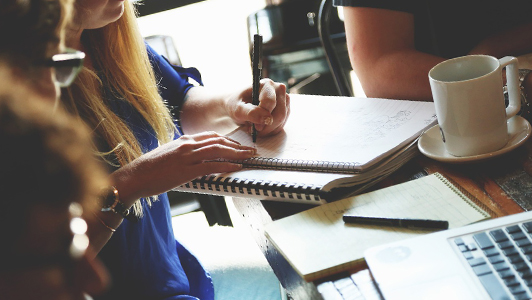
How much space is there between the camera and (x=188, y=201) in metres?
2.17

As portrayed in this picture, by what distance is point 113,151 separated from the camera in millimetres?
985

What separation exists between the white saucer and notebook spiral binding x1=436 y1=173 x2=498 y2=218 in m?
0.04

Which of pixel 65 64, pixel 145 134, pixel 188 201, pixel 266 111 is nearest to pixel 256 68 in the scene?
pixel 266 111

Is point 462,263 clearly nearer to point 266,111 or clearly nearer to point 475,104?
point 475,104

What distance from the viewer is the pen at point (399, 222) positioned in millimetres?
583

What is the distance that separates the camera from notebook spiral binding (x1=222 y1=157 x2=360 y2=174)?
0.73 metres

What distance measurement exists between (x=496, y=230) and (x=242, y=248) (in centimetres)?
69

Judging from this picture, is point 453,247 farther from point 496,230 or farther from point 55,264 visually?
point 55,264

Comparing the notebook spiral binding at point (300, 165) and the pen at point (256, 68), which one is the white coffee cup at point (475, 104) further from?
the pen at point (256, 68)

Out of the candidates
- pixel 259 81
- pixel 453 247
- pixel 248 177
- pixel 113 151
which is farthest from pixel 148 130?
pixel 453 247

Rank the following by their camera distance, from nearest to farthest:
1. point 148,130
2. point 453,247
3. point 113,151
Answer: point 453,247 → point 113,151 → point 148,130

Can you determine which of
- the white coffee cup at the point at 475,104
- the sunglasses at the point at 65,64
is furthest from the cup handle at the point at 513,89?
the sunglasses at the point at 65,64

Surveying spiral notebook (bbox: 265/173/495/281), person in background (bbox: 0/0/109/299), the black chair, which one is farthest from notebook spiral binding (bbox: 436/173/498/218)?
the black chair

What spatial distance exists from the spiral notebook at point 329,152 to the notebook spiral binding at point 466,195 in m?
0.08
